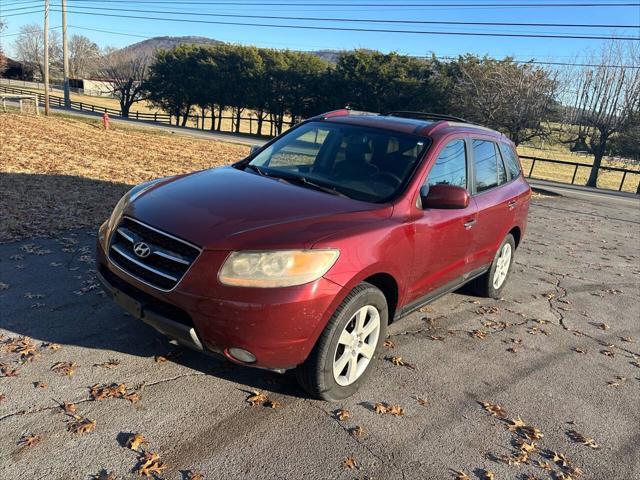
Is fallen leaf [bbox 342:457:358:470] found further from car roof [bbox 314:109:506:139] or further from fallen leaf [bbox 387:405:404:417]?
car roof [bbox 314:109:506:139]

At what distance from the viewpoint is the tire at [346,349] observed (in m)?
3.01

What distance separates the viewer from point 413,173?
12.3 ft

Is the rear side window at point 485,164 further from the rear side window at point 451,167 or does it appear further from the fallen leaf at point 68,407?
the fallen leaf at point 68,407

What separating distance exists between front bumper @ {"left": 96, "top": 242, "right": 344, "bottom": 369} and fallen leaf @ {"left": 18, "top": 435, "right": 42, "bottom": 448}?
0.82 m

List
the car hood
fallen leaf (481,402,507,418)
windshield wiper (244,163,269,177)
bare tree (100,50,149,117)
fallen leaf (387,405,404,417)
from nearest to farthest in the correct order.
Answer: the car hood → fallen leaf (387,405,404,417) → fallen leaf (481,402,507,418) → windshield wiper (244,163,269,177) → bare tree (100,50,149,117)

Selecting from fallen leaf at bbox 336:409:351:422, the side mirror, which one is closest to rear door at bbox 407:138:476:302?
the side mirror

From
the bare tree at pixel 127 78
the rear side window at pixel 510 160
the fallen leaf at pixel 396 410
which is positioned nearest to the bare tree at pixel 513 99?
the rear side window at pixel 510 160

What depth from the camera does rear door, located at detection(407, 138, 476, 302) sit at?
373cm

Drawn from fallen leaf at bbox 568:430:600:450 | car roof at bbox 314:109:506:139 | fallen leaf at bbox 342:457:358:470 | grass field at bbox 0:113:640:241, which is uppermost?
car roof at bbox 314:109:506:139

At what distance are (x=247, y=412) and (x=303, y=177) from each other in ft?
5.94

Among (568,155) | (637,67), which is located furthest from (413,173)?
(568,155)

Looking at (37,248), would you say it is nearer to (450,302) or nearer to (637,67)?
(450,302)

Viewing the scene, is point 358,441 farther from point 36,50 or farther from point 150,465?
point 36,50

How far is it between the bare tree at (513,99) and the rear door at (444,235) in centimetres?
2562
